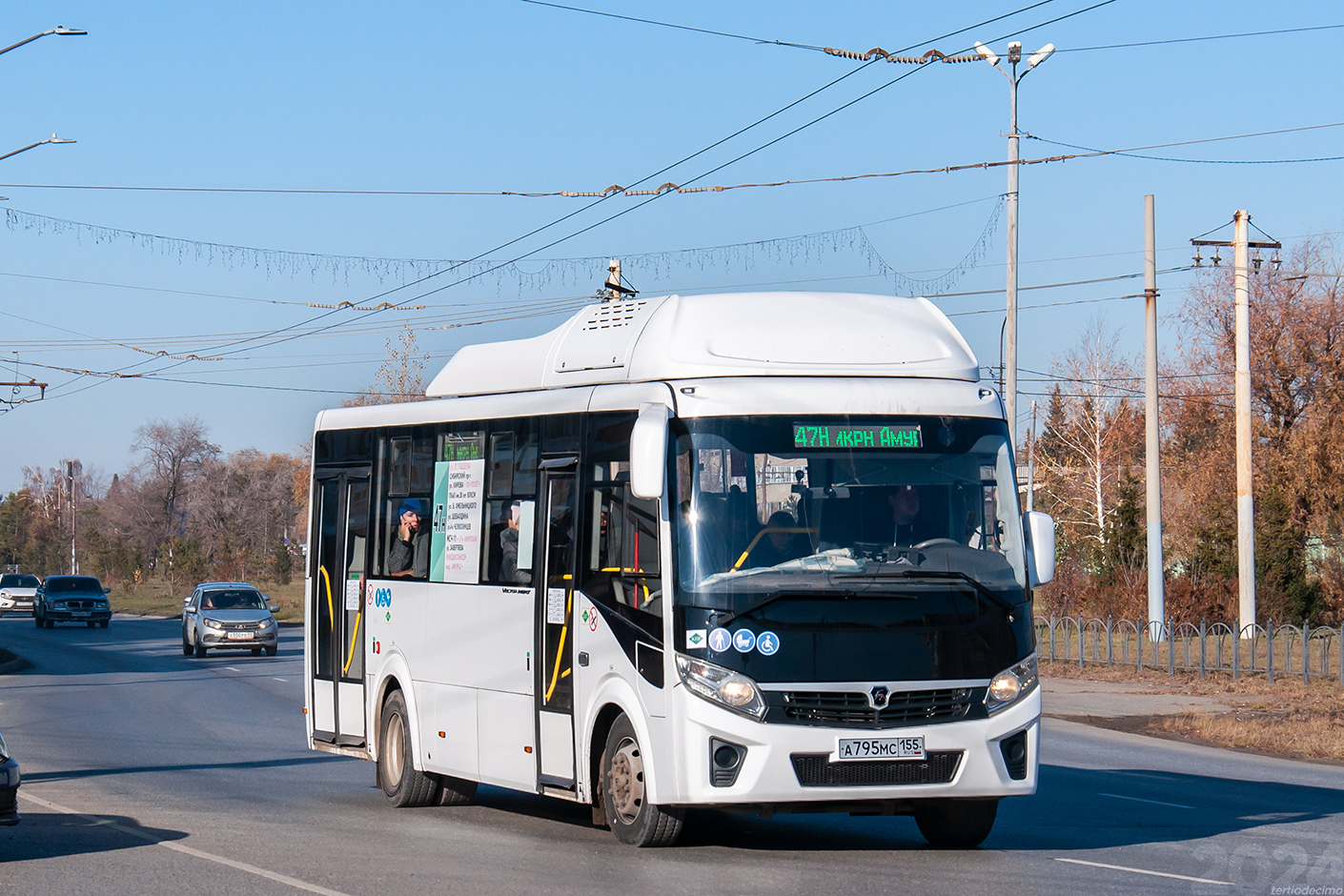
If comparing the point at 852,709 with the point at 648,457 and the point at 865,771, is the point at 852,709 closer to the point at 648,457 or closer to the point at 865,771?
the point at 865,771

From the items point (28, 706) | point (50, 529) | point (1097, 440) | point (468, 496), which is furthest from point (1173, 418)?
point (50, 529)

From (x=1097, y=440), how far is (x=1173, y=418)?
41.1 ft

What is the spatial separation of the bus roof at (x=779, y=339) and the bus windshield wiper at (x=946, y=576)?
4.46 feet

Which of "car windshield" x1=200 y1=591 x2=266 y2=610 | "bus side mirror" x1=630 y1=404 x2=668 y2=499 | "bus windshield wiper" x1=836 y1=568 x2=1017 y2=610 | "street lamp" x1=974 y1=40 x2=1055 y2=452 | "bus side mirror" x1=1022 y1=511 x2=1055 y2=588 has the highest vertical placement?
"street lamp" x1=974 y1=40 x2=1055 y2=452

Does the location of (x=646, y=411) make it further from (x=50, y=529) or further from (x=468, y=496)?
(x=50, y=529)

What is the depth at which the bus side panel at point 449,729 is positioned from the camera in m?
11.6

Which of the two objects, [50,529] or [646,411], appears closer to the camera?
[646,411]

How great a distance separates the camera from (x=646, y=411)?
9.48m

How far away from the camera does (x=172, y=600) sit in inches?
3063

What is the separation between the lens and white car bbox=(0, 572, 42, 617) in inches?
2773

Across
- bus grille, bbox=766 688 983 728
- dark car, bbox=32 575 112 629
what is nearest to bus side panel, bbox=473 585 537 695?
bus grille, bbox=766 688 983 728

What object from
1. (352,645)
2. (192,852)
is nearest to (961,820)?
(192,852)

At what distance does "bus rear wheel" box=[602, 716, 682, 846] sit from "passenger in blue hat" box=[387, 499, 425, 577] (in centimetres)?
307

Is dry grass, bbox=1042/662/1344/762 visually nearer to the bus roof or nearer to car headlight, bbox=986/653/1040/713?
car headlight, bbox=986/653/1040/713
